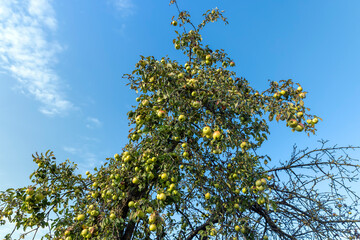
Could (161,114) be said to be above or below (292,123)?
above

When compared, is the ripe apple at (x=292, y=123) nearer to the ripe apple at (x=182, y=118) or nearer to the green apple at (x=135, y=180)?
the ripe apple at (x=182, y=118)

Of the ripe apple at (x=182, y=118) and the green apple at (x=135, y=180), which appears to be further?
the ripe apple at (x=182, y=118)

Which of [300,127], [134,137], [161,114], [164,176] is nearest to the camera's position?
[300,127]

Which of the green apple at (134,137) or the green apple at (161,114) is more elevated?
the green apple at (161,114)

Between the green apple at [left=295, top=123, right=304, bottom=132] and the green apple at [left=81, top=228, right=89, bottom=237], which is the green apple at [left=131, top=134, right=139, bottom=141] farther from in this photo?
the green apple at [left=295, top=123, right=304, bottom=132]

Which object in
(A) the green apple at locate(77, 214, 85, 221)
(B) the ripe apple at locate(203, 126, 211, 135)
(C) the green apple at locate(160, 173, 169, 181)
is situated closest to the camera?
(B) the ripe apple at locate(203, 126, 211, 135)

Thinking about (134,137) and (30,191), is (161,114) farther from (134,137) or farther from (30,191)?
(30,191)

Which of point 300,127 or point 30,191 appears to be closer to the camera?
point 300,127

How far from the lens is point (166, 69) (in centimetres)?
505

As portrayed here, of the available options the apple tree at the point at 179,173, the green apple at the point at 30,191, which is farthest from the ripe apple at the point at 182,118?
the green apple at the point at 30,191

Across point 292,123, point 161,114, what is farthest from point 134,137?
point 292,123

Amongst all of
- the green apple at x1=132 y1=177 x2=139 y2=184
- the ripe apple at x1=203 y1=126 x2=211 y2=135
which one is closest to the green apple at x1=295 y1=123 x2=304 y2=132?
the ripe apple at x1=203 y1=126 x2=211 y2=135

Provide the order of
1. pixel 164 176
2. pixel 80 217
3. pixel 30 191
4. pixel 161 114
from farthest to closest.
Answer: pixel 30 191
pixel 161 114
pixel 80 217
pixel 164 176

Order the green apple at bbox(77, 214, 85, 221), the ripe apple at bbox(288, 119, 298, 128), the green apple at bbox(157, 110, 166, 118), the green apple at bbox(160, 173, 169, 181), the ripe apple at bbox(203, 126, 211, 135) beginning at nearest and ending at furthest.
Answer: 1. the ripe apple at bbox(288, 119, 298, 128)
2. the ripe apple at bbox(203, 126, 211, 135)
3. the green apple at bbox(160, 173, 169, 181)
4. the green apple at bbox(77, 214, 85, 221)
5. the green apple at bbox(157, 110, 166, 118)
